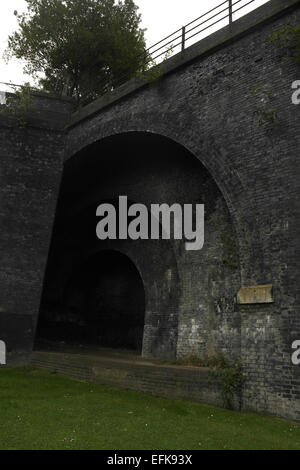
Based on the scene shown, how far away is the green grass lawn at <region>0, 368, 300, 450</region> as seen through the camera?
5109mm

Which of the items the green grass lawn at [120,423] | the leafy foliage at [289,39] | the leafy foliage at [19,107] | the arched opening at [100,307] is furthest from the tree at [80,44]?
the green grass lawn at [120,423]

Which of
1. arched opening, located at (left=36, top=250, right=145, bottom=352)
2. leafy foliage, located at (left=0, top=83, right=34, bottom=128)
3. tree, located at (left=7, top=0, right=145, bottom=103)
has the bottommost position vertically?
arched opening, located at (left=36, top=250, right=145, bottom=352)

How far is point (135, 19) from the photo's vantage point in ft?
64.5

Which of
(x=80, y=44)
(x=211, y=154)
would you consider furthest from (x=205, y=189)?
(x=80, y=44)

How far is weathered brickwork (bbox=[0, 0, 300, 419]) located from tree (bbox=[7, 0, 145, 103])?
20.3 ft

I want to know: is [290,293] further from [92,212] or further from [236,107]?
[92,212]

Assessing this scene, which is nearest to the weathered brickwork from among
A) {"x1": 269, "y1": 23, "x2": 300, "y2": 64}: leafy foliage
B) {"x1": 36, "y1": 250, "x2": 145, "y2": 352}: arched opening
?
{"x1": 269, "y1": 23, "x2": 300, "y2": 64}: leafy foliage

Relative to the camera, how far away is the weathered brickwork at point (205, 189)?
783 cm

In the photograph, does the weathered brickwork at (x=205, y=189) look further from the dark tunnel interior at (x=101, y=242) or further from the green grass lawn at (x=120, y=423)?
the green grass lawn at (x=120, y=423)

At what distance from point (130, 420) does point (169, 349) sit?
555 centimetres

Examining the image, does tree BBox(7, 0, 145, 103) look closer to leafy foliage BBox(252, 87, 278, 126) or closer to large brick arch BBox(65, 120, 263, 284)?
large brick arch BBox(65, 120, 263, 284)

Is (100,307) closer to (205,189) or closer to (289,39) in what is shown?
(205,189)

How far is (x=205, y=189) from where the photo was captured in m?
11.2

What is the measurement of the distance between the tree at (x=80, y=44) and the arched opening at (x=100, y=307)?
8084 mm
